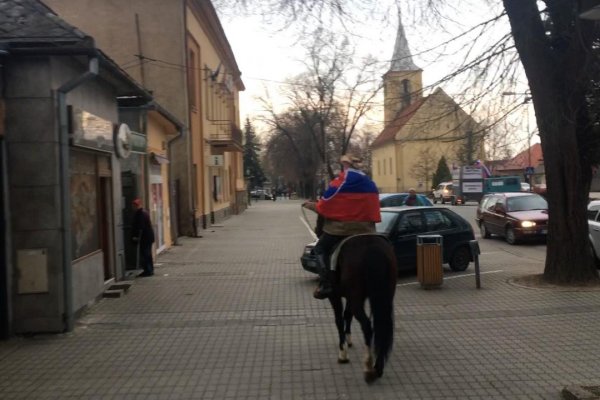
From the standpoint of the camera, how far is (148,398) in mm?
5402

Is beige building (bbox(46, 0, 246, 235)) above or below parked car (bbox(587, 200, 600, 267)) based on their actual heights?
above

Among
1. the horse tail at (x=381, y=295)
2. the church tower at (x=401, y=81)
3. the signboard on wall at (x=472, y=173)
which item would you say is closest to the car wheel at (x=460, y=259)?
the church tower at (x=401, y=81)

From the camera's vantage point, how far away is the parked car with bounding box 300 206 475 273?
12.2m

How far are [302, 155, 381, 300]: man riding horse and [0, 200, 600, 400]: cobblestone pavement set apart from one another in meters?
1.12

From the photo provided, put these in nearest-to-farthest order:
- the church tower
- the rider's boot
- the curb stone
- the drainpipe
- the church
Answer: the curb stone
the rider's boot
the drainpipe
the church tower
the church

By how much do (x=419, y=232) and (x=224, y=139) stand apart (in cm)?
2068

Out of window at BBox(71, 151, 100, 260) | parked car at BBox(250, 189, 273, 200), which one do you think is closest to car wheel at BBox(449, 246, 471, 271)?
window at BBox(71, 151, 100, 260)

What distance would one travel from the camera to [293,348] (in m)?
7.00

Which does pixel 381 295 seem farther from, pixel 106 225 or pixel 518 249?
pixel 518 249

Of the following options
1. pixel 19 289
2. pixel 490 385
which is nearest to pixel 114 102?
pixel 19 289

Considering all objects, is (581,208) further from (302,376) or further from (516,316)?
(302,376)

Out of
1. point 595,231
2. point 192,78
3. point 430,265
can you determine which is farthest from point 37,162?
point 192,78

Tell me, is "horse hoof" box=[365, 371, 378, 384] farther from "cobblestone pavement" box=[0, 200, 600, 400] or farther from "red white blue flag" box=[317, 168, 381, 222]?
"red white blue flag" box=[317, 168, 381, 222]

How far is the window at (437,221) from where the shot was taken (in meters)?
12.8
